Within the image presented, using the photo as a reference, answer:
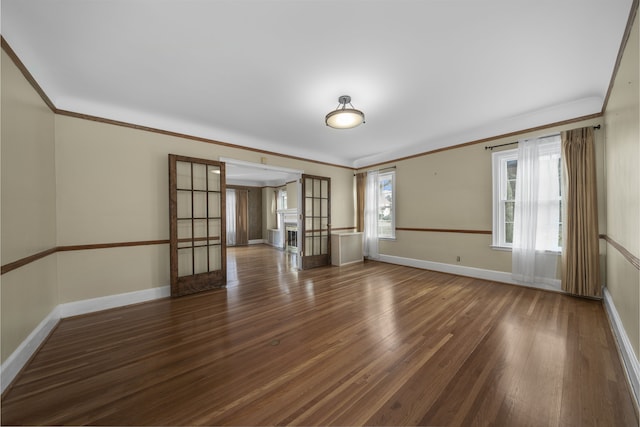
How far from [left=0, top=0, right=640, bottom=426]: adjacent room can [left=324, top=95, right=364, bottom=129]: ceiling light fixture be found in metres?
0.04

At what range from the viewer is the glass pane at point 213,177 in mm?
3947

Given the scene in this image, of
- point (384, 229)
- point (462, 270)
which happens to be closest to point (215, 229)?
point (384, 229)

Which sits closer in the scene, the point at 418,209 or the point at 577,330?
the point at 577,330

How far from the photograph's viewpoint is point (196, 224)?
12.5 feet

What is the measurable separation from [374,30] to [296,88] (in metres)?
1.10

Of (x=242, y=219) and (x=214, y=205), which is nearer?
(x=214, y=205)

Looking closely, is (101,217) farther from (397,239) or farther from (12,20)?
(397,239)

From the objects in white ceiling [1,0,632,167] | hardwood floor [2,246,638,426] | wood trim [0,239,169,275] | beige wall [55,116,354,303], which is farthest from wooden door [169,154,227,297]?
white ceiling [1,0,632,167]

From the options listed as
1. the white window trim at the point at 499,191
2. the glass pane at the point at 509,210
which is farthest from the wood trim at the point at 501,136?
the glass pane at the point at 509,210

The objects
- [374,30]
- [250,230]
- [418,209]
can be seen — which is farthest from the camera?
[250,230]

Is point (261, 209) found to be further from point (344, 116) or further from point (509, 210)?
point (509, 210)

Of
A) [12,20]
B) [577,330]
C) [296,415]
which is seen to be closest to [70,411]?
[296,415]

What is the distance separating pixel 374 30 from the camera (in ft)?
6.27

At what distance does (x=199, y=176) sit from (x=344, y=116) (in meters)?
2.50
